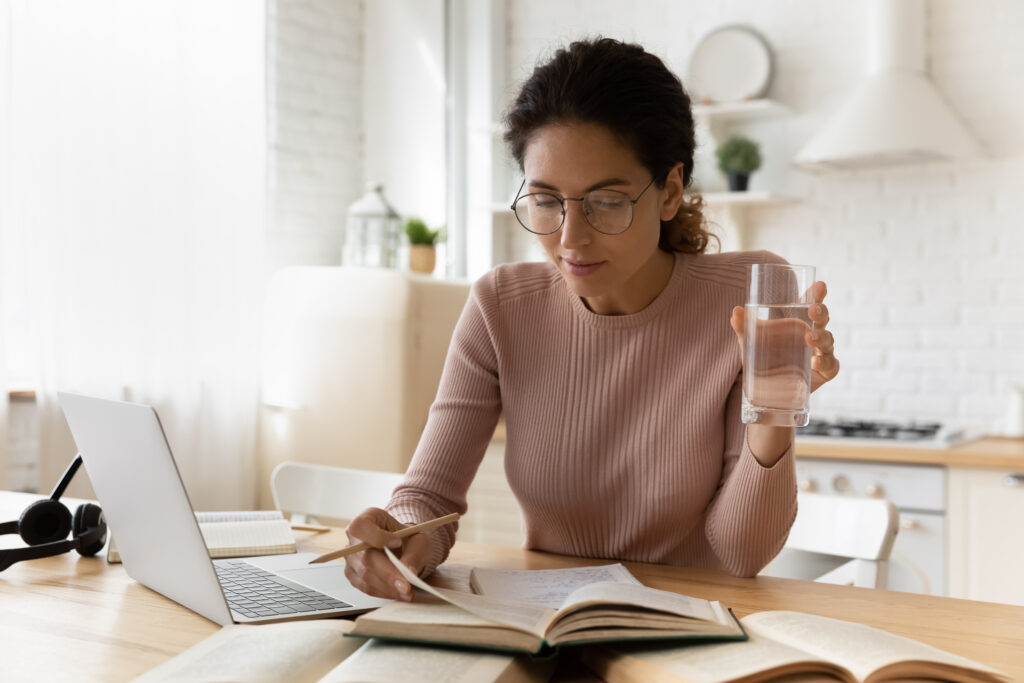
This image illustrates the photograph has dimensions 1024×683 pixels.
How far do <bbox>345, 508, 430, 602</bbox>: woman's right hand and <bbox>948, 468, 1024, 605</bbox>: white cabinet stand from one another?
1913 mm

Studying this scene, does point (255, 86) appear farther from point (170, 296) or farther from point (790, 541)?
point (790, 541)

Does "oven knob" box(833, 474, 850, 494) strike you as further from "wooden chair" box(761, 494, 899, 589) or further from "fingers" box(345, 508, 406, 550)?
"fingers" box(345, 508, 406, 550)

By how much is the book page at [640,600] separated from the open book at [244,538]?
0.62m

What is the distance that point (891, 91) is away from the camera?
3012 mm

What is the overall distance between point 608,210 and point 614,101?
6.0 inches

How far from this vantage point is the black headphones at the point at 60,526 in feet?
4.48

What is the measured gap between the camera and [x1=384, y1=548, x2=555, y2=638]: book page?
87 centimetres

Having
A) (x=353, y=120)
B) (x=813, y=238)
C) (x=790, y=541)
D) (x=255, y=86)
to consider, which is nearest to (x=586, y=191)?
(x=790, y=541)

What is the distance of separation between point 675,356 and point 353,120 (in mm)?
2632

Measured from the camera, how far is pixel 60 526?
4.59 feet

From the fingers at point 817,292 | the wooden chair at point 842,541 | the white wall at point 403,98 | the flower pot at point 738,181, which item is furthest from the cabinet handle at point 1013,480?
the white wall at point 403,98

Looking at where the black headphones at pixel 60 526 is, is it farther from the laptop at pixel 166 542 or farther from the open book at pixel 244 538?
the laptop at pixel 166 542

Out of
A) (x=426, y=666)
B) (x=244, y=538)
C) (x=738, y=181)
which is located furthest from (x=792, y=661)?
(x=738, y=181)

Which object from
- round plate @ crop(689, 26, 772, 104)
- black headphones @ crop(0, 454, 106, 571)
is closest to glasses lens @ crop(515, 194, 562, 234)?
black headphones @ crop(0, 454, 106, 571)
